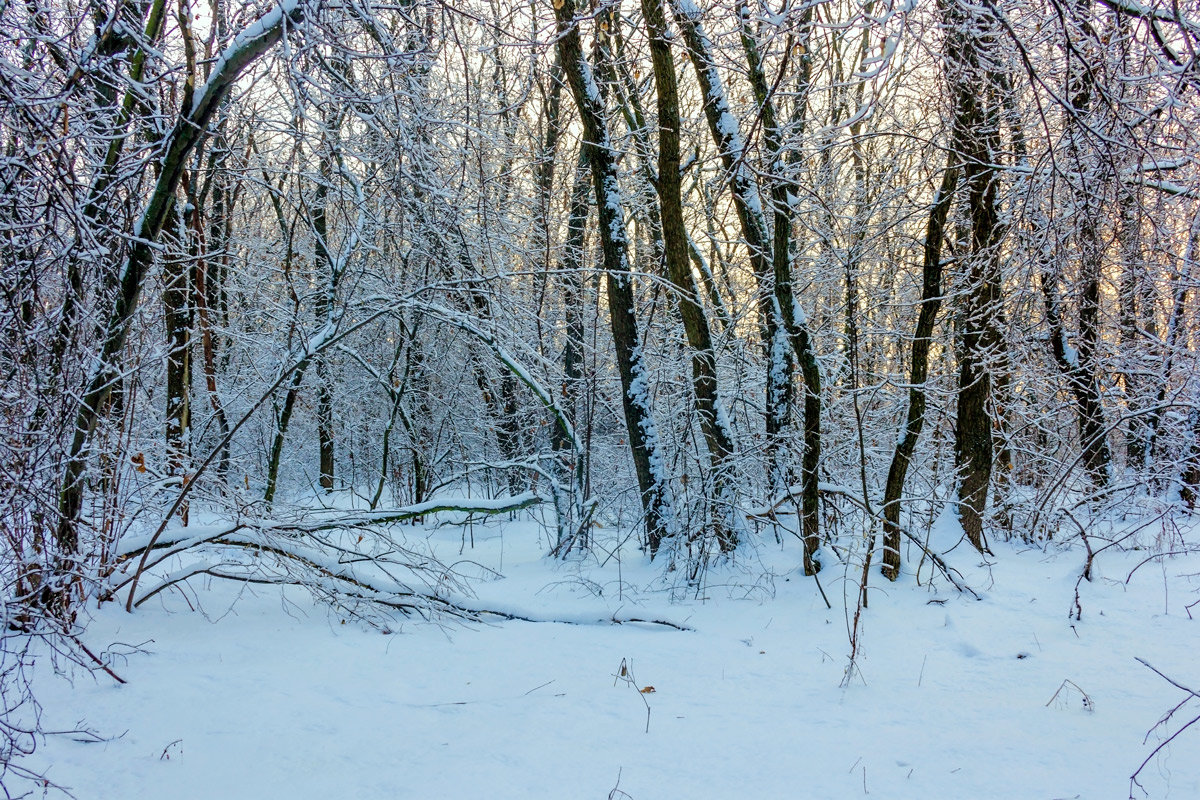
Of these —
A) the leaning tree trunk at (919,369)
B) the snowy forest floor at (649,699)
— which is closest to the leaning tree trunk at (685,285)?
the snowy forest floor at (649,699)

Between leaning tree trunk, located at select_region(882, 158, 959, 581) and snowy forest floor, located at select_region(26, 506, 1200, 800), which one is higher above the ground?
leaning tree trunk, located at select_region(882, 158, 959, 581)

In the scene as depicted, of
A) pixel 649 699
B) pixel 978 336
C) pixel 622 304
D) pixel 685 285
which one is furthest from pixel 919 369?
pixel 649 699

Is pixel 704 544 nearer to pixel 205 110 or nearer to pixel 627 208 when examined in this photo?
pixel 205 110

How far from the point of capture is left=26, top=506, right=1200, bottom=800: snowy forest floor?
287 cm

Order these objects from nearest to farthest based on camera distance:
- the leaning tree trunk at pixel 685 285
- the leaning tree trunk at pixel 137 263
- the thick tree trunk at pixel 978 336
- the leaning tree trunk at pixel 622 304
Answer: the leaning tree trunk at pixel 137 263 < the thick tree trunk at pixel 978 336 < the leaning tree trunk at pixel 685 285 < the leaning tree trunk at pixel 622 304

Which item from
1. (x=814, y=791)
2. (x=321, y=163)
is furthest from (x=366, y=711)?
(x=321, y=163)

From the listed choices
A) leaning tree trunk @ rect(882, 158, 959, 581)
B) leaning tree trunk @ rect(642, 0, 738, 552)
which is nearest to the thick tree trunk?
leaning tree trunk @ rect(882, 158, 959, 581)

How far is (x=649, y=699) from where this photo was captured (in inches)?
146

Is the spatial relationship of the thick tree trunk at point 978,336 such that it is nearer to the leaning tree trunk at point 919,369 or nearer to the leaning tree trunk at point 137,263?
the leaning tree trunk at point 919,369

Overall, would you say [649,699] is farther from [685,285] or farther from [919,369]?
[685,285]

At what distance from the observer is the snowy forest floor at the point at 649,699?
9.42 feet

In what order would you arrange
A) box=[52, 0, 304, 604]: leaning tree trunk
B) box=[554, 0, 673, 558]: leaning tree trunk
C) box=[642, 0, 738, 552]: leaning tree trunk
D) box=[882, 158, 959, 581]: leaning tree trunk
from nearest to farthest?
box=[52, 0, 304, 604]: leaning tree trunk < box=[882, 158, 959, 581]: leaning tree trunk < box=[642, 0, 738, 552]: leaning tree trunk < box=[554, 0, 673, 558]: leaning tree trunk

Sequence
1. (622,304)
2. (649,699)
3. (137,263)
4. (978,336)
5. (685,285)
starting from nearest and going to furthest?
1. (649,699)
2. (137,263)
3. (978,336)
4. (685,285)
5. (622,304)

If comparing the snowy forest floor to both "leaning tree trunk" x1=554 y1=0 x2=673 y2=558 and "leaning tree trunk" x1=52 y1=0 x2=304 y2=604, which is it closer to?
"leaning tree trunk" x1=52 y1=0 x2=304 y2=604
